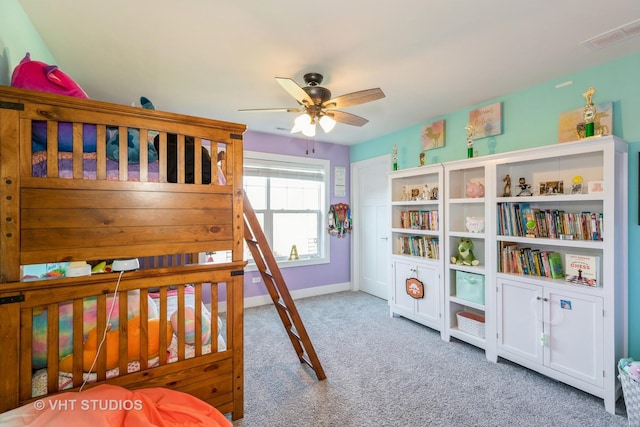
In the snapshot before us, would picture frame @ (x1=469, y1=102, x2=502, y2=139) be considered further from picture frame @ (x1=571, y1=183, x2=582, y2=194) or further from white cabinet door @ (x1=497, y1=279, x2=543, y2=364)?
white cabinet door @ (x1=497, y1=279, x2=543, y2=364)

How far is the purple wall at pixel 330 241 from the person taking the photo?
3996mm

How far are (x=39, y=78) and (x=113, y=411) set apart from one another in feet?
4.91

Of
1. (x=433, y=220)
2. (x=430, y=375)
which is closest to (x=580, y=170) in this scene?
(x=433, y=220)

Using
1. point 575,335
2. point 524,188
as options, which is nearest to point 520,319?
point 575,335

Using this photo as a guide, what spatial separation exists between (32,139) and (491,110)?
3.50m

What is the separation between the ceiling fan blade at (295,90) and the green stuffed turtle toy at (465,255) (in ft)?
6.92

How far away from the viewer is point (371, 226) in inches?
179

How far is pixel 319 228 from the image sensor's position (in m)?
4.63

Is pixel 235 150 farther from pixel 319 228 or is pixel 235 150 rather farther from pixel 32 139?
pixel 319 228

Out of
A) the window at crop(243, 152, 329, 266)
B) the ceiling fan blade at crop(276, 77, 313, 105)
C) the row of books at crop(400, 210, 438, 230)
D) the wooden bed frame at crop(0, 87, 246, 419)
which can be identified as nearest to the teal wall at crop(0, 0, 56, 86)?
the wooden bed frame at crop(0, 87, 246, 419)

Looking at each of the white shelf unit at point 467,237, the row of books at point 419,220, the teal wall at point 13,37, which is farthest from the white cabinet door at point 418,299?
the teal wall at point 13,37

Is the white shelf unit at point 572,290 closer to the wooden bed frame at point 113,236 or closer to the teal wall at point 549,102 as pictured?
the teal wall at point 549,102

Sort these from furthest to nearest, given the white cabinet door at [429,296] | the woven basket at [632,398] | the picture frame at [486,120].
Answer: the white cabinet door at [429,296] → the picture frame at [486,120] → the woven basket at [632,398]

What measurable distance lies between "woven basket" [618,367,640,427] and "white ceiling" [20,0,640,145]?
7.20 ft
